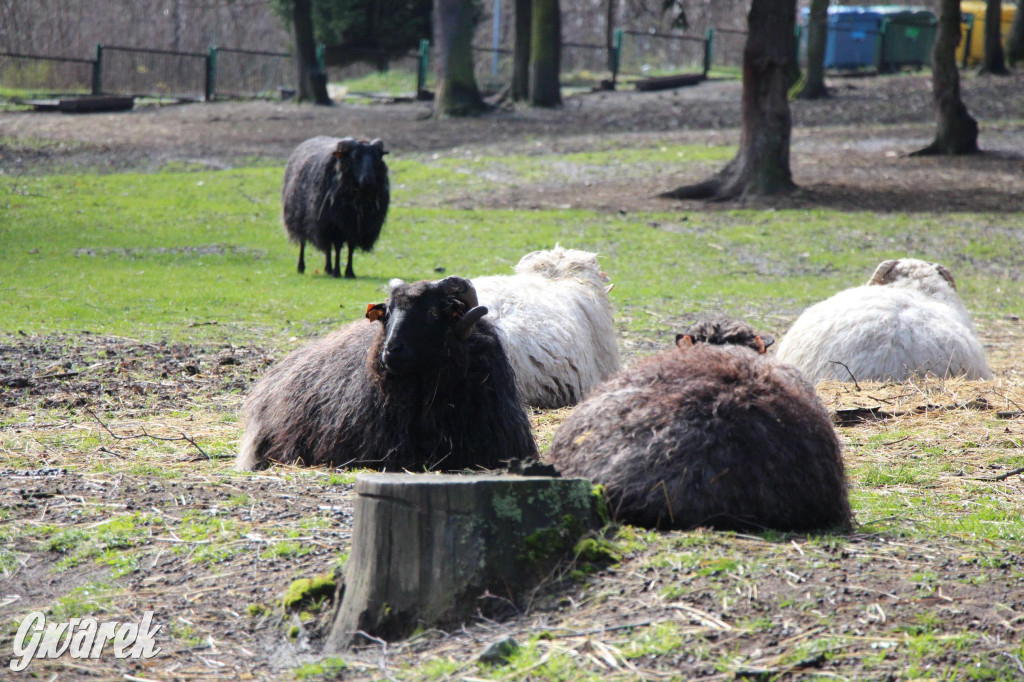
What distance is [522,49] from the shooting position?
33.8 m

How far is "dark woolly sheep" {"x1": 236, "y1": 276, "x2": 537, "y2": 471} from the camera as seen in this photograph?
18.8 ft

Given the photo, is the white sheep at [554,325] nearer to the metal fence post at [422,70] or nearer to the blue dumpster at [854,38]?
the metal fence post at [422,70]

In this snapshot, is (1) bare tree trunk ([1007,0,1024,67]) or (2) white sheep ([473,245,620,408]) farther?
(1) bare tree trunk ([1007,0,1024,67])

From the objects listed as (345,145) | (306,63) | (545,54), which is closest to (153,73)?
(306,63)

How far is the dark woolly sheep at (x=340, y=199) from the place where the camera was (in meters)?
14.1

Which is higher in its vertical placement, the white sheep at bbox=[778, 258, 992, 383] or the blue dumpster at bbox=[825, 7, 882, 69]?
the blue dumpster at bbox=[825, 7, 882, 69]

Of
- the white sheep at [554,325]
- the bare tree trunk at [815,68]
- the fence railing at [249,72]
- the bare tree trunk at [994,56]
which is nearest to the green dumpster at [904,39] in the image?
the bare tree trunk at [994,56]

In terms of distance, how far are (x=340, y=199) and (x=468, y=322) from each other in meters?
8.87

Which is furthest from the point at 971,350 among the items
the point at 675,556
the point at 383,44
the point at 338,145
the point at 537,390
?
the point at 383,44

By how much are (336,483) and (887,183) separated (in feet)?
61.1

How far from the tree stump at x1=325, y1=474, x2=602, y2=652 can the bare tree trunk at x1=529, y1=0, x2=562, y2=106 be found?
3038 cm

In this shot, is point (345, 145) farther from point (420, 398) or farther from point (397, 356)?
point (397, 356)

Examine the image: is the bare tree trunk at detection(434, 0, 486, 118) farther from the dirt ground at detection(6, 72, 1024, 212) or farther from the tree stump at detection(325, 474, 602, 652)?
the tree stump at detection(325, 474, 602, 652)

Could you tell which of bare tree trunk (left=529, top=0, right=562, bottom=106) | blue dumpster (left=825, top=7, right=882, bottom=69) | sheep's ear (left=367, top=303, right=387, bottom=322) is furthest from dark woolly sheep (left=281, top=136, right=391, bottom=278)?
blue dumpster (left=825, top=7, right=882, bottom=69)
